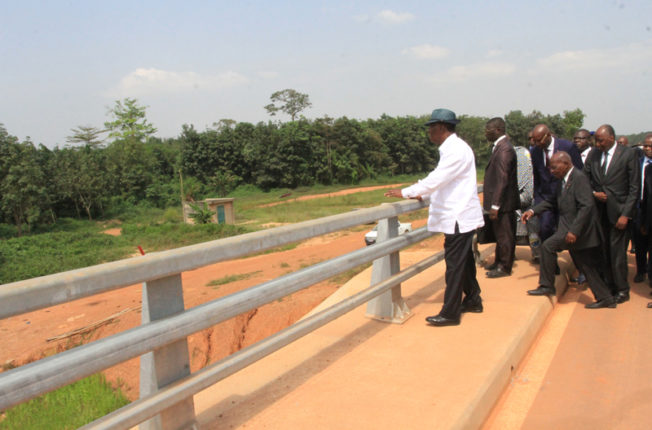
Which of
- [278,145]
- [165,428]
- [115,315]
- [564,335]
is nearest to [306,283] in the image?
[165,428]

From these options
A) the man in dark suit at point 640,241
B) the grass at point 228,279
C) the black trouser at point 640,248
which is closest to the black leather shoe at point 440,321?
the man in dark suit at point 640,241

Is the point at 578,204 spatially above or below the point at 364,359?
above

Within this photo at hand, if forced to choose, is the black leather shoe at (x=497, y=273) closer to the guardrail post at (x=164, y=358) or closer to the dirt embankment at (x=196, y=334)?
the dirt embankment at (x=196, y=334)

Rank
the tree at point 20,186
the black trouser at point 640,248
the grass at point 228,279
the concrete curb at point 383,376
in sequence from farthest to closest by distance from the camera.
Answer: the tree at point 20,186
the grass at point 228,279
the black trouser at point 640,248
the concrete curb at point 383,376

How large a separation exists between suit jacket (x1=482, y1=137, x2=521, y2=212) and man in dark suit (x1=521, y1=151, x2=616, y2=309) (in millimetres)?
498

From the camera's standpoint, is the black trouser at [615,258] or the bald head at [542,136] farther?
the bald head at [542,136]

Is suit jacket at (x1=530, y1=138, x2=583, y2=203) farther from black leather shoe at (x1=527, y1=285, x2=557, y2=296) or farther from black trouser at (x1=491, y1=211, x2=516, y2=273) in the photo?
black leather shoe at (x1=527, y1=285, x2=557, y2=296)

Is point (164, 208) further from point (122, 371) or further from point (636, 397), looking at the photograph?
point (636, 397)

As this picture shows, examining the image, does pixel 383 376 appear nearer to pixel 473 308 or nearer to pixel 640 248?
pixel 473 308

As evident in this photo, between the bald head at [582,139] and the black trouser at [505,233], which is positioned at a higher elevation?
the bald head at [582,139]

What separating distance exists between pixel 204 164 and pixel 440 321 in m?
46.7

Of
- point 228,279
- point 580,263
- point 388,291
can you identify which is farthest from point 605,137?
point 228,279

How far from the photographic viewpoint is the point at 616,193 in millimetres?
5211

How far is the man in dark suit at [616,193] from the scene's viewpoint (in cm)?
509
